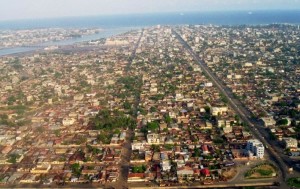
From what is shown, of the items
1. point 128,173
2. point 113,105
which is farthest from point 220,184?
point 113,105

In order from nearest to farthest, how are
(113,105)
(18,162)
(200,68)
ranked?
(18,162) → (113,105) → (200,68)

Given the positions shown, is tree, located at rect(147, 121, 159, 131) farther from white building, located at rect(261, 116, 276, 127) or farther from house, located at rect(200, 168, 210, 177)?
white building, located at rect(261, 116, 276, 127)

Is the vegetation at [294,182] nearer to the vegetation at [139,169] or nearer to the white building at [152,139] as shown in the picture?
the vegetation at [139,169]

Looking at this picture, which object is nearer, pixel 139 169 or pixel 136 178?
pixel 136 178

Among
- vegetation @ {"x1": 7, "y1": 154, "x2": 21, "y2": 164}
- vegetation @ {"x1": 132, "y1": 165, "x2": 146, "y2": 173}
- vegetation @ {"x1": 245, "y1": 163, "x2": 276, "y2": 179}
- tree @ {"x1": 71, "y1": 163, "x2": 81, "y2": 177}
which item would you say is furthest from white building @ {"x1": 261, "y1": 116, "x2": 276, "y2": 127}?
vegetation @ {"x1": 7, "y1": 154, "x2": 21, "y2": 164}

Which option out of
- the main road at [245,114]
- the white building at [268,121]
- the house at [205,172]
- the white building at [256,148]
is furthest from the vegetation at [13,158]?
the white building at [268,121]

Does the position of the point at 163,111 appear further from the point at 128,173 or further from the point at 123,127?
the point at 128,173

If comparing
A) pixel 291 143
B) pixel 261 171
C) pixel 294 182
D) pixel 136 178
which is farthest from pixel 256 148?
pixel 136 178

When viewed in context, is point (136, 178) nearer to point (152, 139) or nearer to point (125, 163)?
point (125, 163)
